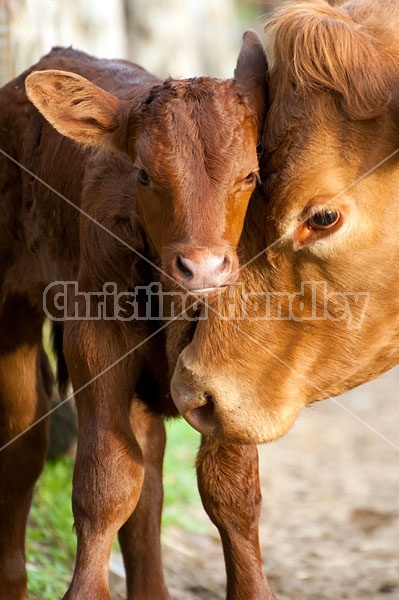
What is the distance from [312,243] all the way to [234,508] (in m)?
1.12

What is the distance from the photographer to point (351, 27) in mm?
3941

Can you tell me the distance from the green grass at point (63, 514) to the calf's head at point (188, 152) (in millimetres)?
1546

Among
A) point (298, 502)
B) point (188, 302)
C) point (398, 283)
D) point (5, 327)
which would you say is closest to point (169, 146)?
point (188, 302)

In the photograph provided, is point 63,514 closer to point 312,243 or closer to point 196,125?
point 312,243

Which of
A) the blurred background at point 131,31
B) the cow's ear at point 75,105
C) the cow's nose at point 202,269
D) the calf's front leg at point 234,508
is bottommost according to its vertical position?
the calf's front leg at point 234,508

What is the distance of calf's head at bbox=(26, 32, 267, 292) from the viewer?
3531 mm

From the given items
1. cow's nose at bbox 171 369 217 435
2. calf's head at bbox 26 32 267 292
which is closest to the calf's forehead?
calf's head at bbox 26 32 267 292

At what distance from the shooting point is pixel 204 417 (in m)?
4.04

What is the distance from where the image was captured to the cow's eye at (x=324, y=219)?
12.6ft

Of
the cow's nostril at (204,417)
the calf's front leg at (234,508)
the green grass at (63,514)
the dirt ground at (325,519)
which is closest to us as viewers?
the cow's nostril at (204,417)

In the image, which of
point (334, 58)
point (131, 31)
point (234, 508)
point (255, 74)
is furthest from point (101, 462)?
point (131, 31)

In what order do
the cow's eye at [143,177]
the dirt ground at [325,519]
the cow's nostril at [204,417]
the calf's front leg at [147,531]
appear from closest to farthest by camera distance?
the cow's eye at [143,177] < the cow's nostril at [204,417] < the calf's front leg at [147,531] < the dirt ground at [325,519]

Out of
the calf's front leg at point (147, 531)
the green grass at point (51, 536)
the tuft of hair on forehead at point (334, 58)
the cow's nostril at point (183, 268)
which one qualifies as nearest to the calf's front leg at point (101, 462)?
the cow's nostril at point (183, 268)

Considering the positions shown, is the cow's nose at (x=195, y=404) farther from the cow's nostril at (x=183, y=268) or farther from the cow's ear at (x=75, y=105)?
the cow's ear at (x=75, y=105)
